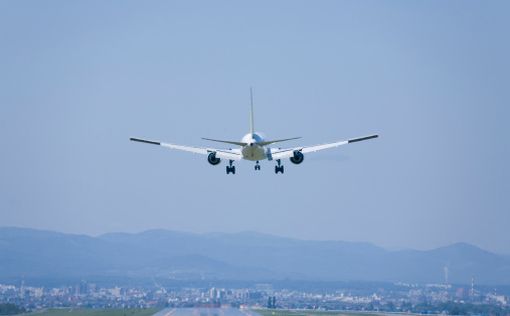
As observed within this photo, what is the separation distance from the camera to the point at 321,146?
100 metres

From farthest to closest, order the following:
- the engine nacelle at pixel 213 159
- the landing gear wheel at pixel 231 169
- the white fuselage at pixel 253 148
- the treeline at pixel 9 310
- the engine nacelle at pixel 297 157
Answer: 1. the treeline at pixel 9 310
2. the landing gear wheel at pixel 231 169
3. the engine nacelle at pixel 297 157
4. the engine nacelle at pixel 213 159
5. the white fuselage at pixel 253 148

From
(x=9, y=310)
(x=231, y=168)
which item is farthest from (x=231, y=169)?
(x=9, y=310)

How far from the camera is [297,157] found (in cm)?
9762

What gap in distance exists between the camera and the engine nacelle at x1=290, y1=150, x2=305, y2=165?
97.4 meters

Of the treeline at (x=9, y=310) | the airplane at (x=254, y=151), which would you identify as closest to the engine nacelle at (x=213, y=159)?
the airplane at (x=254, y=151)

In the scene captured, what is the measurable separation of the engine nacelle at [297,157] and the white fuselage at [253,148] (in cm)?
350

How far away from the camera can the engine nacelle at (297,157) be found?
320ft

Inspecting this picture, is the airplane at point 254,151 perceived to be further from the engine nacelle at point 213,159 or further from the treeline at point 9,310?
the treeline at point 9,310

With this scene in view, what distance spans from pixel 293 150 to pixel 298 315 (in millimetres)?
103989

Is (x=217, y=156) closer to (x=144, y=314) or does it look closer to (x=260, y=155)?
(x=260, y=155)

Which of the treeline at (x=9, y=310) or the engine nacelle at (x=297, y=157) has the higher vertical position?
the engine nacelle at (x=297, y=157)

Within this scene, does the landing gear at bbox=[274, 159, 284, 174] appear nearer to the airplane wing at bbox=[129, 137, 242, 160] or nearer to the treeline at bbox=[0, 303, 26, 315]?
the airplane wing at bbox=[129, 137, 242, 160]

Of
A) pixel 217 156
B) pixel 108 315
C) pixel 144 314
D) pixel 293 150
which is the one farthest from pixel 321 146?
pixel 144 314

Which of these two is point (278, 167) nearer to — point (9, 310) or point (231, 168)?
point (231, 168)
